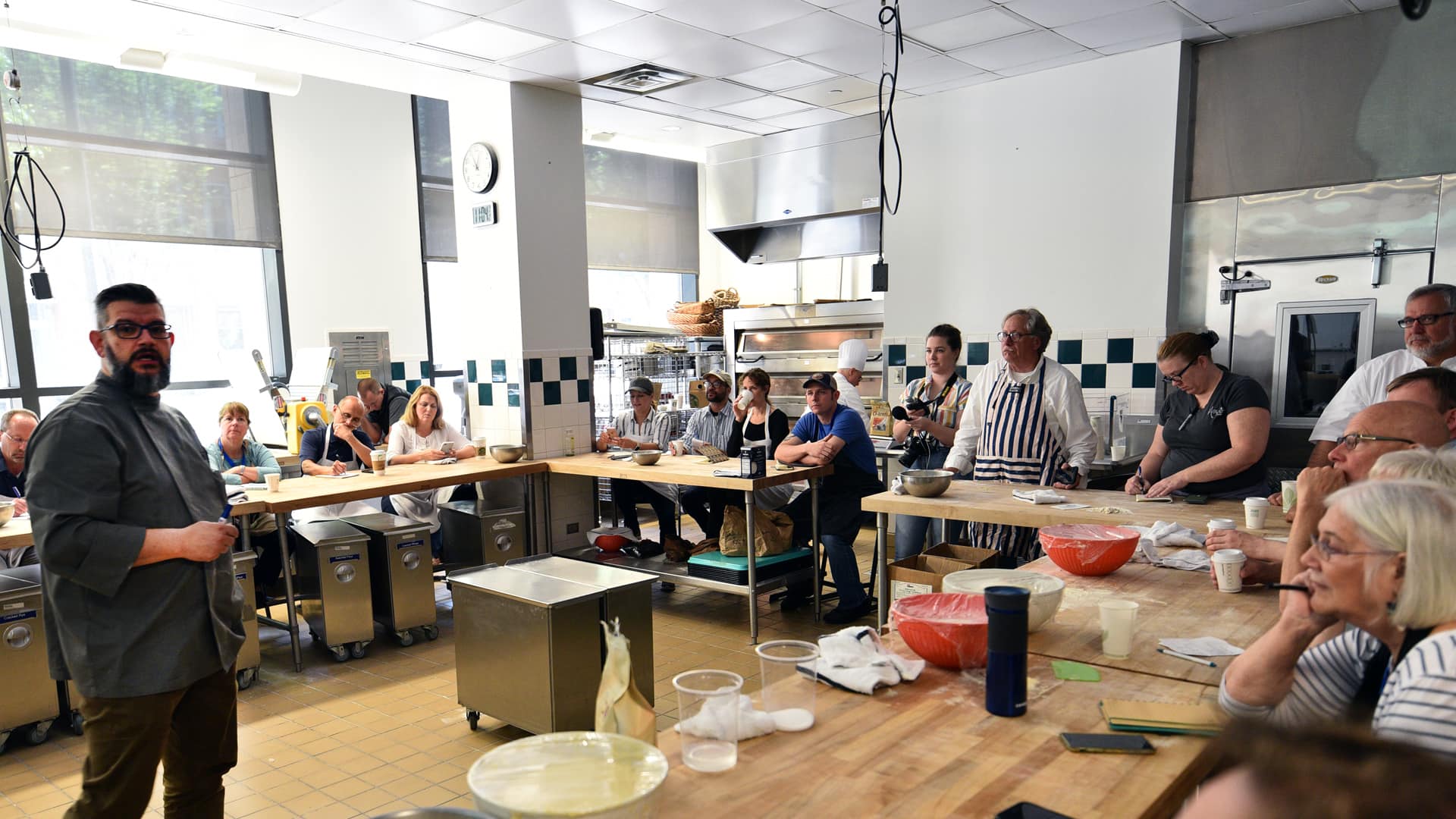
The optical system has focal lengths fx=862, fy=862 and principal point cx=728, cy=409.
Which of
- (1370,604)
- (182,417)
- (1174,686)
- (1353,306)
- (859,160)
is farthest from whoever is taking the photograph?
(859,160)

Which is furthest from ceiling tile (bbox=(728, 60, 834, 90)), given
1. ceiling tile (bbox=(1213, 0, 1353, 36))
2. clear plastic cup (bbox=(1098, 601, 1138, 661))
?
clear plastic cup (bbox=(1098, 601, 1138, 661))

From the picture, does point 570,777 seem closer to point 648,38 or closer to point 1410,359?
point 1410,359

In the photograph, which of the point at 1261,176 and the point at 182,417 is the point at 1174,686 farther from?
the point at 1261,176

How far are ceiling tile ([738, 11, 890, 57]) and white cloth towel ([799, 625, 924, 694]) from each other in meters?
3.72

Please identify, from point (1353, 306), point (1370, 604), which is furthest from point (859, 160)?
point (1370, 604)

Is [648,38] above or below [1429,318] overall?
above

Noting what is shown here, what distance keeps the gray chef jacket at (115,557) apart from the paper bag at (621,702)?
156cm

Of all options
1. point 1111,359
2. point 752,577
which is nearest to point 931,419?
point 1111,359

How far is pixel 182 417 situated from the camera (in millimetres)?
2584

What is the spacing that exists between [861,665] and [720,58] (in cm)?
440

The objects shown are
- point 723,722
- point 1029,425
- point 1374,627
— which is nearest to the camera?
point 1374,627

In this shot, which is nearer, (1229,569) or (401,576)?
(1229,569)

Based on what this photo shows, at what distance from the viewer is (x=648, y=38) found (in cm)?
492

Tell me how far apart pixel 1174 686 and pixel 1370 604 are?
0.48 metres
